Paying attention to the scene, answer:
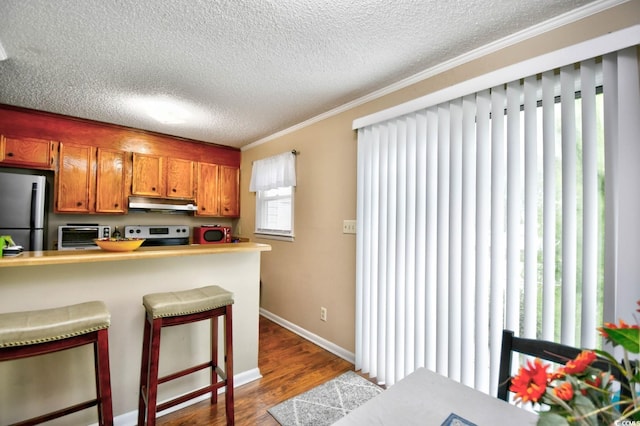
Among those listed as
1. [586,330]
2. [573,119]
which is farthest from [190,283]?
[573,119]

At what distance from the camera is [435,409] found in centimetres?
86

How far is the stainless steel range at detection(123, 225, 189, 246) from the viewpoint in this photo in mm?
3568

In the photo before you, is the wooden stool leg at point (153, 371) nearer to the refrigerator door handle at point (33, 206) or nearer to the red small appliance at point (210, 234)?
the refrigerator door handle at point (33, 206)

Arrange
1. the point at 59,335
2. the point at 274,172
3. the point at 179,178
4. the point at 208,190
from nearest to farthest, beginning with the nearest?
1. the point at 59,335
2. the point at 274,172
3. the point at 179,178
4. the point at 208,190

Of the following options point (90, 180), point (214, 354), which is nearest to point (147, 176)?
point (90, 180)

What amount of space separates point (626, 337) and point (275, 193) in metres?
3.47

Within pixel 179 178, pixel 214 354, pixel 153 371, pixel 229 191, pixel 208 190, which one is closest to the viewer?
pixel 153 371

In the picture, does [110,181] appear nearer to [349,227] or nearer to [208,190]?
[208,190]

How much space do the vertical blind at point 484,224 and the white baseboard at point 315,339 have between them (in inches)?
8.8

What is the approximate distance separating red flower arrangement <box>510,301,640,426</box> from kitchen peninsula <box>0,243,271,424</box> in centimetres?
174

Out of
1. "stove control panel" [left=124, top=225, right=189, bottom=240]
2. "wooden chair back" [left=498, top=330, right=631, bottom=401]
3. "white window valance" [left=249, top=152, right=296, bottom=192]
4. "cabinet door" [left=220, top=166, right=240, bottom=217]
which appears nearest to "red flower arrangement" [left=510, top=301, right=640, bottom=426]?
"wooden chair back" [left=498, top=330, right=631, bottom=401]

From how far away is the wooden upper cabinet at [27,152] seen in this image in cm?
Answer: 286

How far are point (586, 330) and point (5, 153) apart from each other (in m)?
4.80

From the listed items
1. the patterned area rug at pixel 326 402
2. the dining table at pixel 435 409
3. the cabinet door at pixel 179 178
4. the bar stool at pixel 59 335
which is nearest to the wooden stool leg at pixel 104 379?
the bar stool at pixel 59 335
